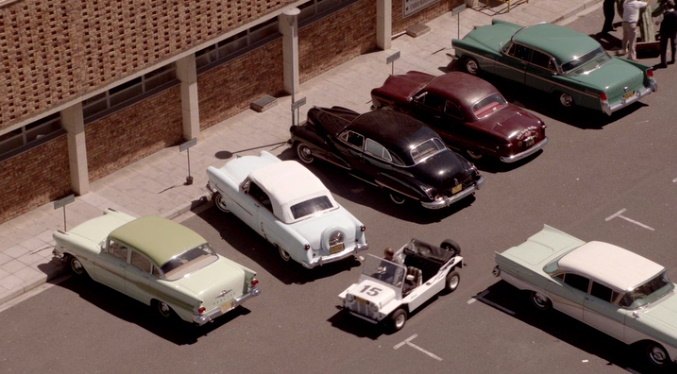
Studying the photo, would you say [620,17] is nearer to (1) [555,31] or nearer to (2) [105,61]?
(1) [555,31]

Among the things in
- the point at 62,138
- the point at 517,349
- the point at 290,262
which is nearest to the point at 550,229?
the point at 517,349

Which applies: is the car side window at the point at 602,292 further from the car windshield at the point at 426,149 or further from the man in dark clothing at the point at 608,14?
the man in dark clothing at the point at 608,14

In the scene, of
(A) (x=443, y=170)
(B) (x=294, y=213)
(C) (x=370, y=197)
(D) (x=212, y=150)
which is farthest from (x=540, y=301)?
(D) (x=212, y=150)

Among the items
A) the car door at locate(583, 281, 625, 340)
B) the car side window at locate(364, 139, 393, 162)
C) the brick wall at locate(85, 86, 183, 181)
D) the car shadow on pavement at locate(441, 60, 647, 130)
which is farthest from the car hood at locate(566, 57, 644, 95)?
the brick wall at locate(85, 86, 183, 181)

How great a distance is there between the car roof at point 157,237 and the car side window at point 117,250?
14 centimetres

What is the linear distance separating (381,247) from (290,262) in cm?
213

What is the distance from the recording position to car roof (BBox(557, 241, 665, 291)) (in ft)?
93.2

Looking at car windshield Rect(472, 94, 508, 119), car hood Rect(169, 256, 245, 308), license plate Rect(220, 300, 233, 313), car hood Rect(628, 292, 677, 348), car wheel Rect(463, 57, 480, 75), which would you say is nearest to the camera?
car hood Rect(628, 292, 677, 348)

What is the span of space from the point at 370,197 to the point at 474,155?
3029 millimetres

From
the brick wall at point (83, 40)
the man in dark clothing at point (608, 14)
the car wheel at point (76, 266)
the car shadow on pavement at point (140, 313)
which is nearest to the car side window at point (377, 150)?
the brick wall at point (83, 40)

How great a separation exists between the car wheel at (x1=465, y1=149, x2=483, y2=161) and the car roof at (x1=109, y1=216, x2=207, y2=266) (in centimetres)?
838

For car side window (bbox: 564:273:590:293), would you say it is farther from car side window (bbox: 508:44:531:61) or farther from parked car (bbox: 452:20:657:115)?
car side window (bbox: 508:44:531:61)

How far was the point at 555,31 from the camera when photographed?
38500 mm

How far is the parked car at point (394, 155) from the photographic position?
33.0 metres
